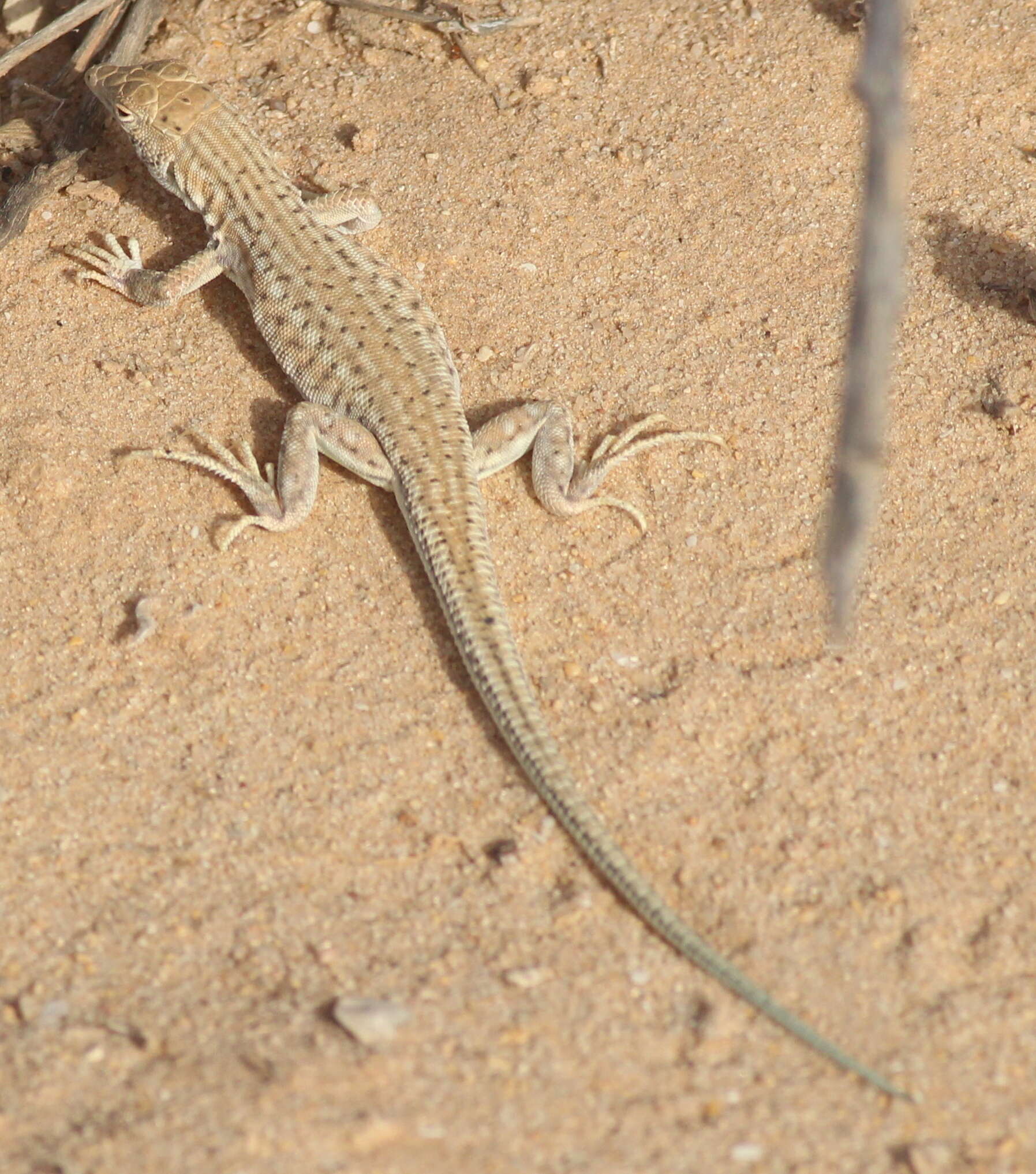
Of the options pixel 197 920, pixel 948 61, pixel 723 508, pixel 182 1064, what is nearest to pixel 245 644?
pixel 197 920

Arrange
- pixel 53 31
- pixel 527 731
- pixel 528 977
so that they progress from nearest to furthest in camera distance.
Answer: pixel 528 977, pixel 527 731, pixel 53 31

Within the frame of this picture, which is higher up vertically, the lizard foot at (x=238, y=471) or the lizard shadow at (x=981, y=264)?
the lizard foot at (x=238, y=471)

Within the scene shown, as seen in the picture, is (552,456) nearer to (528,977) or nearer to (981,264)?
(528,977)

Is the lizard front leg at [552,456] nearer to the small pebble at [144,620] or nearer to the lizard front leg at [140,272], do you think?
the small pebble at [144,620]

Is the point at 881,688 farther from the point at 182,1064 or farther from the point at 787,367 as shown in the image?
the point at 182,1064

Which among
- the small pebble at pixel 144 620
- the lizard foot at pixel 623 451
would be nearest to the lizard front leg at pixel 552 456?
the lizard foot at pixel 623 451

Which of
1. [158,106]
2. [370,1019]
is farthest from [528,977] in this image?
[158,106]

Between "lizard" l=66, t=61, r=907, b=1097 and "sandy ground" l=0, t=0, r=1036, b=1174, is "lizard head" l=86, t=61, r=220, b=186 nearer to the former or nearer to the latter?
"lizard" l=66, t=61, r=907, b=1097
